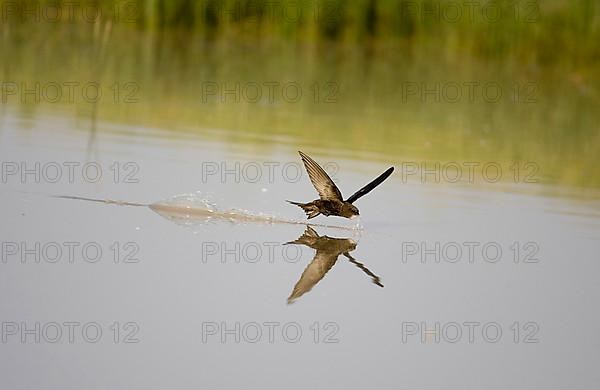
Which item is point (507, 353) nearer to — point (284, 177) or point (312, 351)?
point (312, 351)

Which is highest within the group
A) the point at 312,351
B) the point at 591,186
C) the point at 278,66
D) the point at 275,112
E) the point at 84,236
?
the point at 278,66

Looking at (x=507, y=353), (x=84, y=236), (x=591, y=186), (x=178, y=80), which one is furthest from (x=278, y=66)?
(x=507, y=353)
